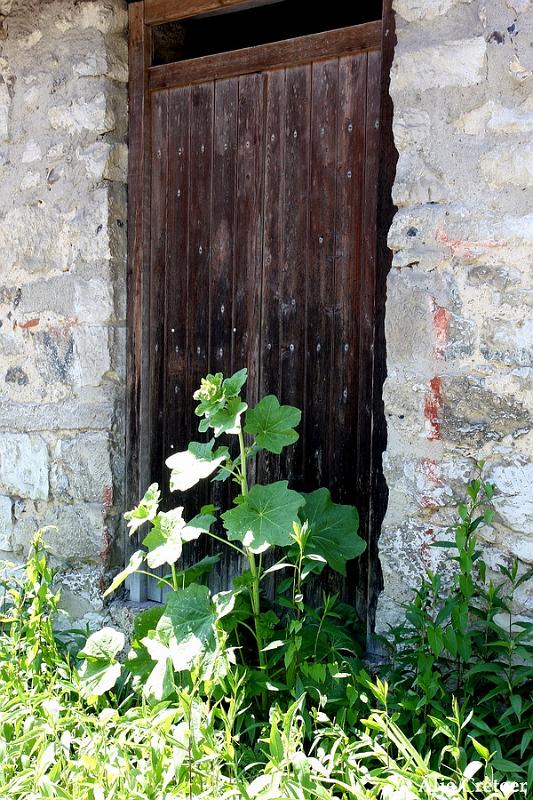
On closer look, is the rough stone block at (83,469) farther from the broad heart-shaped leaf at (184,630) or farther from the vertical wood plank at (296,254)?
the broad heart-shaped leaf at (184,630)

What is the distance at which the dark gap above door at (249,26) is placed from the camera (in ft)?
11.4

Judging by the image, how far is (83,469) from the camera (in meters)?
3.45

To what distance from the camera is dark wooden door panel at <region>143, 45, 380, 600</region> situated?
2960mm

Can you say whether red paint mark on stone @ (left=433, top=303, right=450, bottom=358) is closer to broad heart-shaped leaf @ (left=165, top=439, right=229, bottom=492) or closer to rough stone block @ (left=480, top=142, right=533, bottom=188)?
rough stone block @ (left=480, top=142, right=533, bottom=188)

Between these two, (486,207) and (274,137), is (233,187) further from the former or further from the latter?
(486,207)

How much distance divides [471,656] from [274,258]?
1489 millimetres

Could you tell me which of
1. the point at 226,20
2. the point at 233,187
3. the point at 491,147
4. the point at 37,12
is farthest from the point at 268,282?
the point at 37,12

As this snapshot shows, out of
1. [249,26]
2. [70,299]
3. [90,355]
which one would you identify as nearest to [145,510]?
[90,355]

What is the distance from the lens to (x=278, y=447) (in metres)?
2.72

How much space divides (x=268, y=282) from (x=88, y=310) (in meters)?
0.76

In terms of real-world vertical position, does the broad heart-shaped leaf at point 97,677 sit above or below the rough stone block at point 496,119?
below

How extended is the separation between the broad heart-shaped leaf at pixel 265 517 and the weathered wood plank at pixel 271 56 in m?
1.48

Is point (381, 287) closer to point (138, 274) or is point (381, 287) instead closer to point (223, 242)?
point (223, 242)

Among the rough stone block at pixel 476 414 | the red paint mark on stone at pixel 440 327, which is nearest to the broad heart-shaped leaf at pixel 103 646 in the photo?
the rough stone block at pixel 476 414
